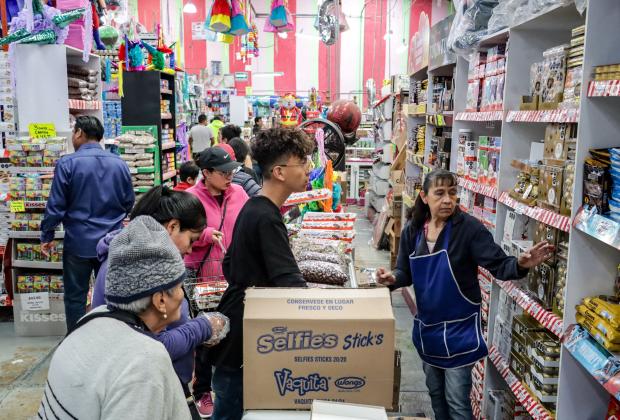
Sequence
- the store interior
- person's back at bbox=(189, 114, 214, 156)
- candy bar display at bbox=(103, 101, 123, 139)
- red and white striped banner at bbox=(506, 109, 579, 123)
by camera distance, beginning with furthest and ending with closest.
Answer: person's back at bbox=(189, 114, 214, 156) < candy bar display at bbox=(103, 101, 123, 139) < red and white striped banner at bbox=(506, 109, 579, 123) < the store interior

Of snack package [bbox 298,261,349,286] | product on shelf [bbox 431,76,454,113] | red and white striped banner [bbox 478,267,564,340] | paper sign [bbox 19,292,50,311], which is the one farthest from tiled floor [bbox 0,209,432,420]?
product on shelf [bbox 431,76,454,113]

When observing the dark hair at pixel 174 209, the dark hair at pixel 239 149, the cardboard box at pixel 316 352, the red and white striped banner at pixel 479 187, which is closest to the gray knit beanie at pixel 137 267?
the cardboard box at pixel 316 352

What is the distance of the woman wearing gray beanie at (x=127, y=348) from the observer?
132cm

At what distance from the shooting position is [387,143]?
10.2 m

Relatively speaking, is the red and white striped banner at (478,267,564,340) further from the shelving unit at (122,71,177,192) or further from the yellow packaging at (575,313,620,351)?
the shelving unit at (122,71,177,192)

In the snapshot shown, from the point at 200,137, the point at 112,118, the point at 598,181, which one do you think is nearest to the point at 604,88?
the point at 598,181

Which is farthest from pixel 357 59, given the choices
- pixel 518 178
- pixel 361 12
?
pixel 518 178

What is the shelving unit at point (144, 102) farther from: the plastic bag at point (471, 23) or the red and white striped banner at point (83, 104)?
the plastic bag at point (471, 23)

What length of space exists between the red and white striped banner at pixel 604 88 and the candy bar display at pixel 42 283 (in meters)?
4.69

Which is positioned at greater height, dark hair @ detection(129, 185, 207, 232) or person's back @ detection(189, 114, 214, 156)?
dark hair @ detection(129, 185, 207, 232)

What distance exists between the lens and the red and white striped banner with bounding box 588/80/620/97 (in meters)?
2.18

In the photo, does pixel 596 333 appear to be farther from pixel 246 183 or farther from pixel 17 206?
pixel 17 206

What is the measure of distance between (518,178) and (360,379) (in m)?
1.96

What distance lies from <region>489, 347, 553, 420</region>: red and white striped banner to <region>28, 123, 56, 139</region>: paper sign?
409cm
